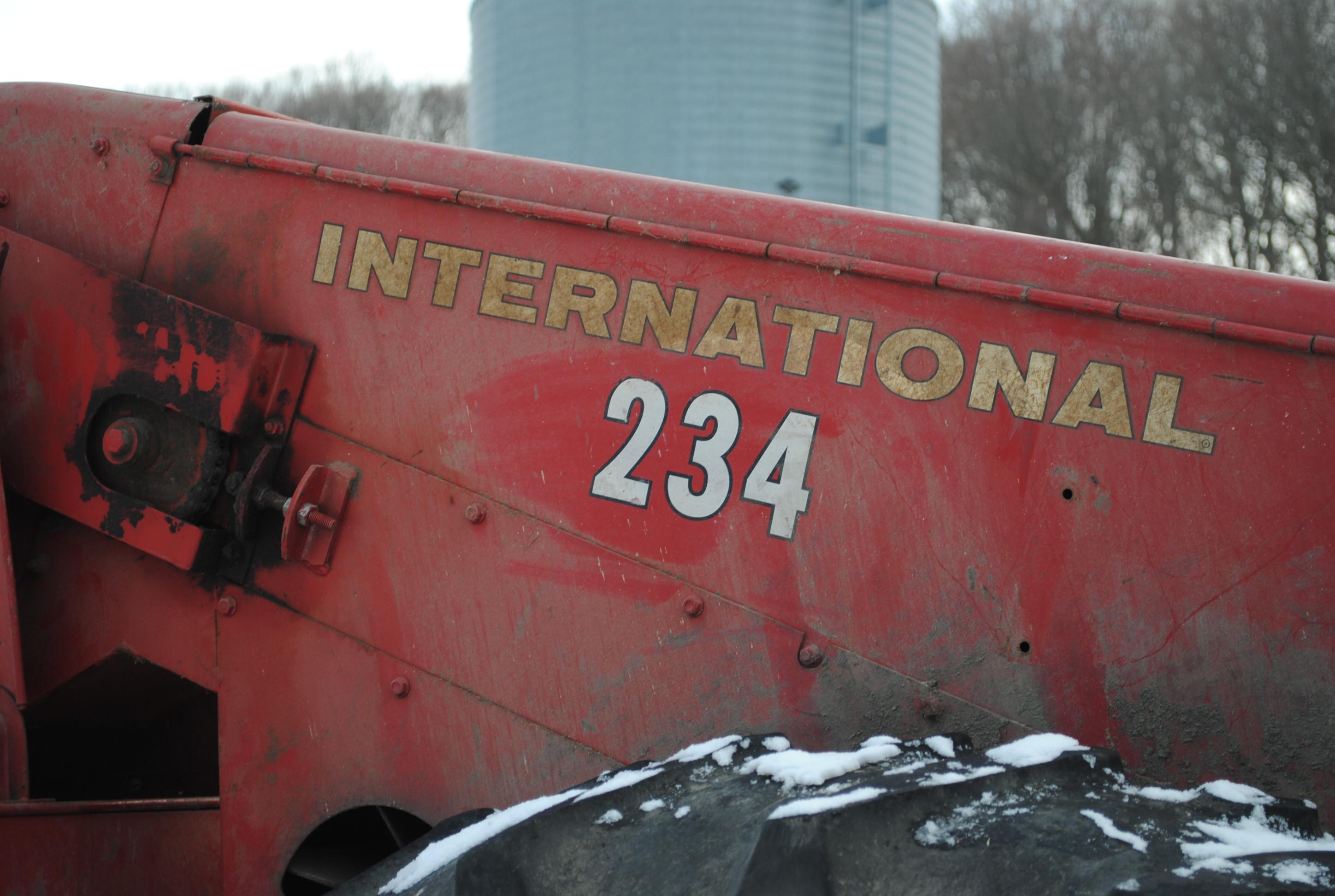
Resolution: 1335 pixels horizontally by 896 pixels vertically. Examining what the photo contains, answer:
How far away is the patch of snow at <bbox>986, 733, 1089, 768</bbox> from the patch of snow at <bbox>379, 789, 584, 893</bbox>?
0.68 m

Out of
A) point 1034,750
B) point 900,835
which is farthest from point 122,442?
point 1034,750

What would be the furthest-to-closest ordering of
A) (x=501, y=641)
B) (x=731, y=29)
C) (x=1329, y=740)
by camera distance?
(x=731, y=29) < (x=501, y=641) < (x=1329, y=740)

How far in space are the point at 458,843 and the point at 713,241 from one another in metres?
1.23

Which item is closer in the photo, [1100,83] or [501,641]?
[501,641]

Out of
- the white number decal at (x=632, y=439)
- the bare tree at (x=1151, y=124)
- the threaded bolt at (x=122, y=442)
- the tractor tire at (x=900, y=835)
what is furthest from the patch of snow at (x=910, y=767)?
the bare tree at (x=1151, y=124)

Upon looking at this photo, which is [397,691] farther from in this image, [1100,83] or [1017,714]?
[1100,83]

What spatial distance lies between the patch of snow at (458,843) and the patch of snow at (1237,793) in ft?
3.25

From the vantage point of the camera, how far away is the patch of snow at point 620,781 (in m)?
1.79

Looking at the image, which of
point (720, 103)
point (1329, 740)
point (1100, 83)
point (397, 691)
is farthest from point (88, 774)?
point (1100, 83)

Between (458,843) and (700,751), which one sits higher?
(700,751)

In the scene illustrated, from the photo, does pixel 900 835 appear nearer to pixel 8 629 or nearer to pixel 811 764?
pixel 811 764

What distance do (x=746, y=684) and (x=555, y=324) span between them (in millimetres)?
828

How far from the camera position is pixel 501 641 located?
7.64ft

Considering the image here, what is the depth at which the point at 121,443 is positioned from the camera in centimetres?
237
